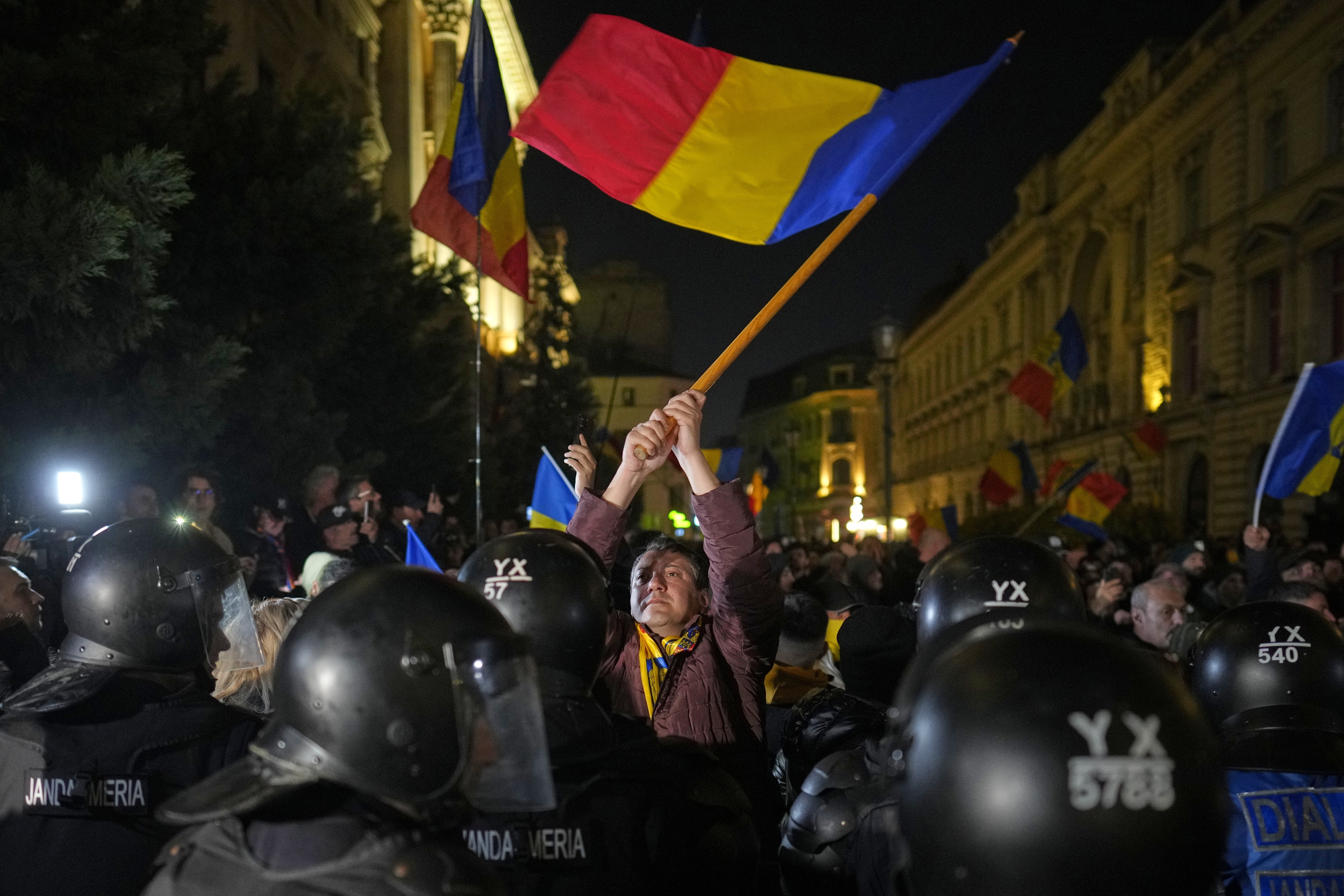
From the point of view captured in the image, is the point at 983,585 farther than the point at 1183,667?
No

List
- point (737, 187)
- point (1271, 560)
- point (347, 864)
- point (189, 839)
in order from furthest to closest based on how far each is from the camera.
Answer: point (1271, 560), point (737, 187), point (189, 839), point (347, 864)

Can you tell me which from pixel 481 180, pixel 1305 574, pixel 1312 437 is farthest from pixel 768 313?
pixel 1312 437

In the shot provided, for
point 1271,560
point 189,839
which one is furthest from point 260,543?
point 1271,560

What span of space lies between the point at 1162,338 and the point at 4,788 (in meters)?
36.7

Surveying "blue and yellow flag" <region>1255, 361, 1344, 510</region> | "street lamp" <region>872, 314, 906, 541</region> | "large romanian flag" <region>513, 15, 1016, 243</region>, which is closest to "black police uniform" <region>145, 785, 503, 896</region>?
"large romanian flag" <region>513, 15, 1016, 243</region>

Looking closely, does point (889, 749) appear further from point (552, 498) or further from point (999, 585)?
point (552, 498)

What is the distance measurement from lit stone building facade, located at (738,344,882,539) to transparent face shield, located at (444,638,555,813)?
8086 cm

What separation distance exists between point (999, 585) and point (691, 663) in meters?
0.97

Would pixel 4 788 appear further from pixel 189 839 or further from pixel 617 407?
pixel 617 407

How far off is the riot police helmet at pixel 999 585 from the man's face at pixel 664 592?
2.50ft

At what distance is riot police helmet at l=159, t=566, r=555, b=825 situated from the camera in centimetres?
186

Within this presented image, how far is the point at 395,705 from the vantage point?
1881 mm

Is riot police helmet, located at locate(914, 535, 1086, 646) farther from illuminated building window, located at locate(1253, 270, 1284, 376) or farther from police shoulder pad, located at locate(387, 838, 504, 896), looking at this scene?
illuminated building window, located at locate(1253, 270, 1284, 376)

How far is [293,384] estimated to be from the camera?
11.7 metres
